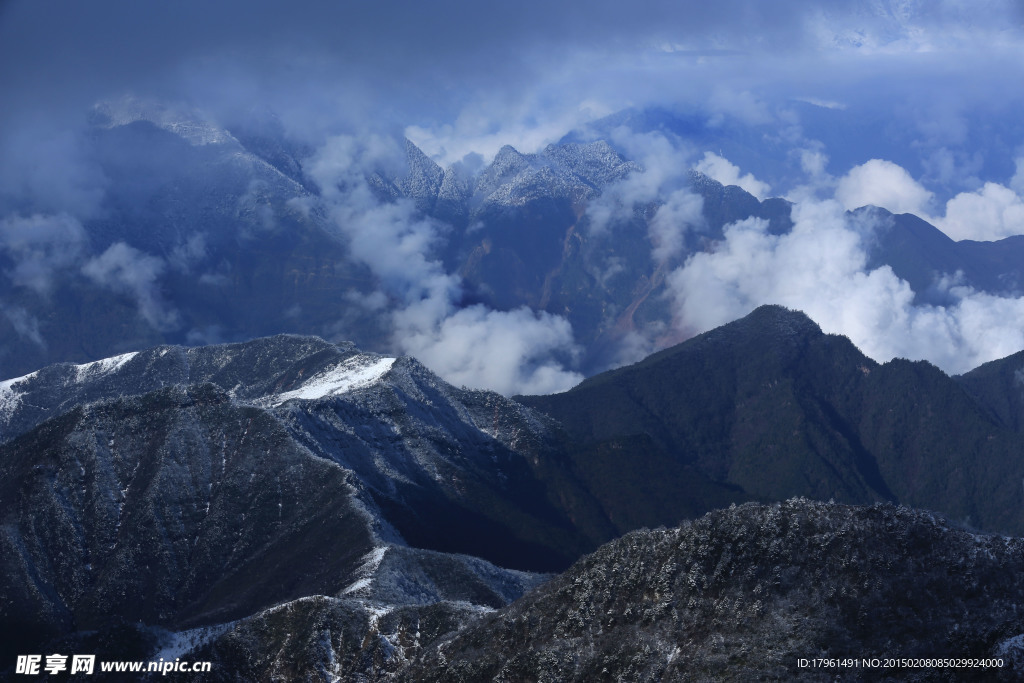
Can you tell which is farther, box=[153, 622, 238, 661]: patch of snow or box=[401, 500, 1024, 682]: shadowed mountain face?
box=[153, 622, 238, 661]: patch of snow

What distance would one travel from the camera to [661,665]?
5817 inches

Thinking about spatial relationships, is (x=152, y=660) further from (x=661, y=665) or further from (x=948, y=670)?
(x=948, y=670)

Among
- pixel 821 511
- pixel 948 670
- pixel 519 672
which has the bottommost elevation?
pixel 948 670

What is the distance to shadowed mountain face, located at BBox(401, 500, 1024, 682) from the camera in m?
139

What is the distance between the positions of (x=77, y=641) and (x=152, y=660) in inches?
567

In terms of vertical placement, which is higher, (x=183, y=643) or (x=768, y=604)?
(x=183, y=643)

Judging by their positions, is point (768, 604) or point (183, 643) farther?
point (183, 643)

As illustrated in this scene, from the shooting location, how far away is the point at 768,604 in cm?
14912

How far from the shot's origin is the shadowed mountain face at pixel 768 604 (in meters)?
139

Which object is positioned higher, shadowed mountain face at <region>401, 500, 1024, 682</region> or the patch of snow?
the patch of snow

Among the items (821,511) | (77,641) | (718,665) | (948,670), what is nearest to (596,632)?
(718,665)

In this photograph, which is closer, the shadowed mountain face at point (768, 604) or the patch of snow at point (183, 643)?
the shadowed mountain face at point (768, 604)

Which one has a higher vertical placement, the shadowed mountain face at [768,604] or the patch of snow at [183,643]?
the patch of snow at [183,643]

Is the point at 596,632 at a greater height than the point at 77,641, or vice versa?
the point at 77,641
